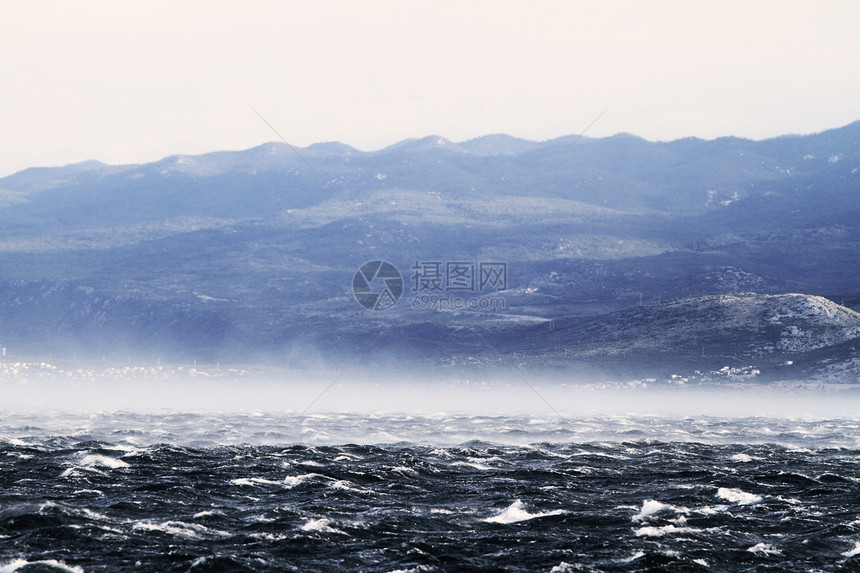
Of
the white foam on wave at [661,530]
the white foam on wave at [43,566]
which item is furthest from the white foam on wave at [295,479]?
the white foam on wave at [43,566]

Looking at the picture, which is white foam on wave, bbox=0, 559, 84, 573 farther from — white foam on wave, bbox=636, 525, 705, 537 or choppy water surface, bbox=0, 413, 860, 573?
white foam on wave, bbox=636, 525, 705, 537

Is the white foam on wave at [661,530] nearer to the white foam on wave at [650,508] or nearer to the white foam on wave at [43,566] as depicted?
the white foam on wave at [650,508]

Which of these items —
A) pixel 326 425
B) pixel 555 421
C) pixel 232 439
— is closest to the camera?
pixel 232 439

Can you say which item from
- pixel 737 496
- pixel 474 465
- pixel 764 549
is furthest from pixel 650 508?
pixel 474 465

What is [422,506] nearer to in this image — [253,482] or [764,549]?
[253,482]

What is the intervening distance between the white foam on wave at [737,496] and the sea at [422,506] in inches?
5.7

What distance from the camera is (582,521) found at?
50531mm

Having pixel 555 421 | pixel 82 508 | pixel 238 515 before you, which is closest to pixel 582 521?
pixel 238 515

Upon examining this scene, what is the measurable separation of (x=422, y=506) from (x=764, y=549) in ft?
57.3

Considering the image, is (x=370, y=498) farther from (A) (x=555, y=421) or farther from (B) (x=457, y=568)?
(A) (x=555, y=421)

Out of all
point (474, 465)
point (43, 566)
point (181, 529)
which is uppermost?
point (43, 566)

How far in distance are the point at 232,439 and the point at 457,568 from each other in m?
58.7

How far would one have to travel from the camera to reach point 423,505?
55.4m

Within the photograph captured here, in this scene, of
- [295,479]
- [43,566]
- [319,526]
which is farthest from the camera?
[295,479]
